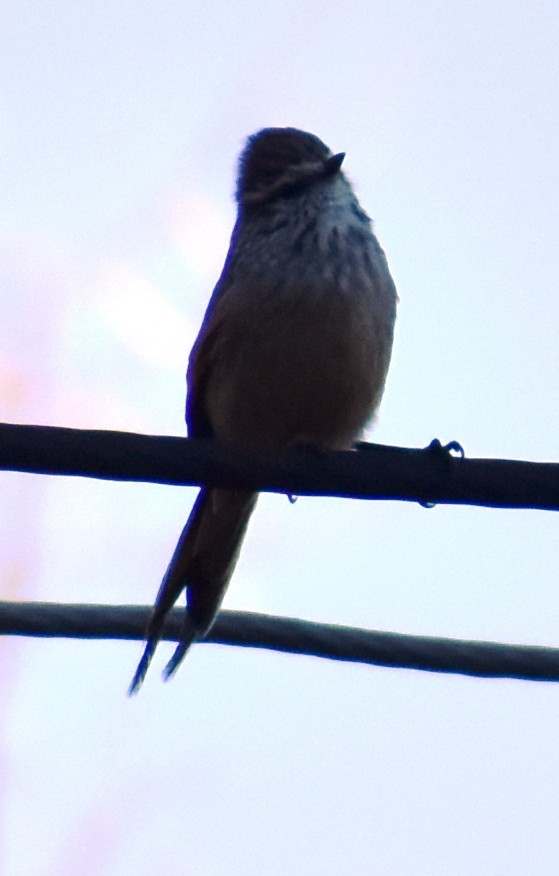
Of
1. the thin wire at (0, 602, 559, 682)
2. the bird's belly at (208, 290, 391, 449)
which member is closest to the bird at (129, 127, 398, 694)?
the bird's belly at (208, 290, 391, 449)

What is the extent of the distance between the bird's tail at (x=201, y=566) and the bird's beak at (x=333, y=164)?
1.38 m

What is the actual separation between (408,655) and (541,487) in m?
0.73

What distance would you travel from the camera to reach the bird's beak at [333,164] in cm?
526

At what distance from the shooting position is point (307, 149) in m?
5.51

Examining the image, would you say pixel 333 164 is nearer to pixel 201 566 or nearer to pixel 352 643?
pixel 201 566

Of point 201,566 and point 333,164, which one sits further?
point 333,164

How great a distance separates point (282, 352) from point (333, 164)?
1087 millimetres

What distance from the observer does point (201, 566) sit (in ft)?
15.4

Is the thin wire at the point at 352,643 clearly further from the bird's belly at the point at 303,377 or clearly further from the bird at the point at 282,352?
the bird's belly at the point at 303,377

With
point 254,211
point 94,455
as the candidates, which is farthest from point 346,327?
point 94,455

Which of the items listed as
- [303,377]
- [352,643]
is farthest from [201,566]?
[352,643]

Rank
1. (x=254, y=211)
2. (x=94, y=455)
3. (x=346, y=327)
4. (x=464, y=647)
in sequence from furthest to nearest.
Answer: (x=254, y=211) < (x=346, y=327) < (x=464, y=647) < (x=94, y=455)

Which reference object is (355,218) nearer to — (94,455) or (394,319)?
(394,319)

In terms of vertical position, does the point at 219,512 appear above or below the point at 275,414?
below
